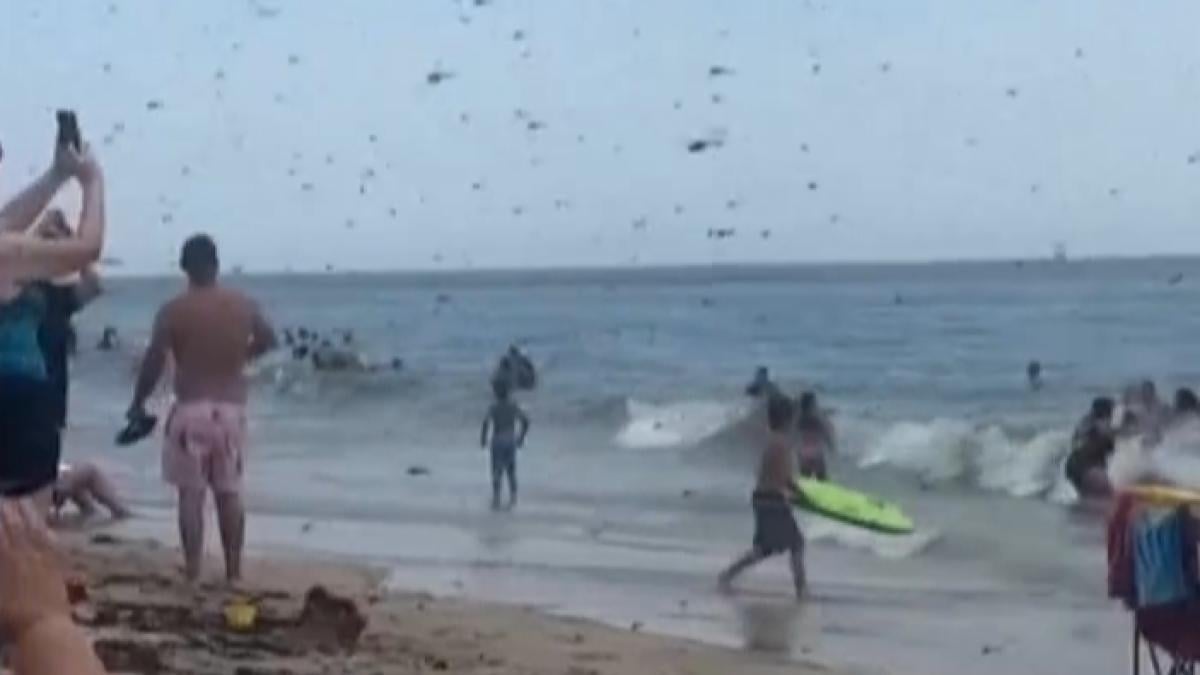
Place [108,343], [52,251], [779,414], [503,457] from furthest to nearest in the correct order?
[108,343] → [503,457] → [779,414] → [52,251]

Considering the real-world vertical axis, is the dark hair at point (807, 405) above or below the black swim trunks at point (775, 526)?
above

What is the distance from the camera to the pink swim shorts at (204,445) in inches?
442

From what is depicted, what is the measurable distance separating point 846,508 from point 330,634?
7.59 m

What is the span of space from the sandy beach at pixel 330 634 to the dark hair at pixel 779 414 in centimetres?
212

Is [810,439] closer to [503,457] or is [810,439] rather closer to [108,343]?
[503,457]

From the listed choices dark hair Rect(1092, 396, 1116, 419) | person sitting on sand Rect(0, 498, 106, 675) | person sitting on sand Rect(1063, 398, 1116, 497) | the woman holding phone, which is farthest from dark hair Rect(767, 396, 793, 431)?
person sitting on sand Rect(0, 498, 106, 675)

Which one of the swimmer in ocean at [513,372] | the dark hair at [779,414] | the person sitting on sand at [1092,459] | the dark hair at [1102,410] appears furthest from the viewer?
the swimmer in ocean at [513,372]

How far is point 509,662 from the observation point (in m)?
11.0

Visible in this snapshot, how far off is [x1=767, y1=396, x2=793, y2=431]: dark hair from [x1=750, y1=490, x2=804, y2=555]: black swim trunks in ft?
1.25

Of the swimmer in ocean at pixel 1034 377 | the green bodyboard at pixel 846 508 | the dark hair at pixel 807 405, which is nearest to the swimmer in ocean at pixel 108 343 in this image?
the swimmer in ocean at pixel 1034 377

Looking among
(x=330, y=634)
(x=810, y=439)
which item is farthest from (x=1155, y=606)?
(x=810, y=439)

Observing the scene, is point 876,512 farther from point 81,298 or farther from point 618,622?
point 81,298

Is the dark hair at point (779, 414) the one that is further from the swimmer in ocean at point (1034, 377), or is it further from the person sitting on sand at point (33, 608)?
the swimmer in ocean at point (1034, 377)

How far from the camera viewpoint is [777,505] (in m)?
15.7
